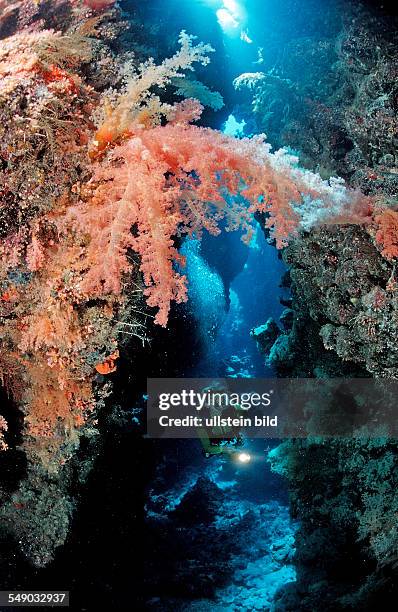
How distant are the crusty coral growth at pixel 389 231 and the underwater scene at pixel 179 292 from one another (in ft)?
0.09

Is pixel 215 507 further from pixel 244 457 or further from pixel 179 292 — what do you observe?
pixel 179 292

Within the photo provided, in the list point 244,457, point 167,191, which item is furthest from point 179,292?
point 244,457

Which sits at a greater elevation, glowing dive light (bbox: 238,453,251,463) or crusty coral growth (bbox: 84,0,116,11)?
crusty coral growth (bbox: 84,0,116,11)

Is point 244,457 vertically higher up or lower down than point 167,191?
lower down

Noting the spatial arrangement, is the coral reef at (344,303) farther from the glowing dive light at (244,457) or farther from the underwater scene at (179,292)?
the glowing dive light at (244,457)

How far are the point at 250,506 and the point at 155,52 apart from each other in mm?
11819

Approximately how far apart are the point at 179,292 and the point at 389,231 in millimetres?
2348

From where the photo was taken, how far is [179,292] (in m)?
3.37

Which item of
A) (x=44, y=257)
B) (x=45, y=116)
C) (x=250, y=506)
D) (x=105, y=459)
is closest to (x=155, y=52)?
(x=45, y=116)

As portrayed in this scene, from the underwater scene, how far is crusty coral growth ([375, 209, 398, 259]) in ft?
0.09

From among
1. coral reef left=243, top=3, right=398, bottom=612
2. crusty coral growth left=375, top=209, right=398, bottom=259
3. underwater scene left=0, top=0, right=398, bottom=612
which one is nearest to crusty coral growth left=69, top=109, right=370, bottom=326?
underwater scene left=0, top=0, right=398, bottom=612

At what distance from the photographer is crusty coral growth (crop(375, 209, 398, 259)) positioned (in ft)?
13.1

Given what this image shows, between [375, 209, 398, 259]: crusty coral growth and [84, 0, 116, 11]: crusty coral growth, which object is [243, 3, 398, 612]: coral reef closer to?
[375, 209, 398, 259]: crusty coral growth

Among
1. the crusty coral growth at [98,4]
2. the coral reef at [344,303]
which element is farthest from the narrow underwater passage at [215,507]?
the crusty coral growth at [98,4]
